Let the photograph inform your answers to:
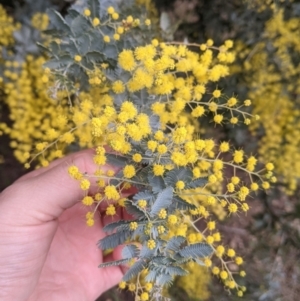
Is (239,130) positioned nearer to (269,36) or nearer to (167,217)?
(269,36)

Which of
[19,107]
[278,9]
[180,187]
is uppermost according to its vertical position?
[278,9]

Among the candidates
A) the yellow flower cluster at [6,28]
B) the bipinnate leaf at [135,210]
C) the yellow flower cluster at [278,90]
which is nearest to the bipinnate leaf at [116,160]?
the bipinnate leaf at [135,210]

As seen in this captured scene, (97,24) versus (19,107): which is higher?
(97,24)

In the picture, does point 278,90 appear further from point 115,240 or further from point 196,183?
point 115,240

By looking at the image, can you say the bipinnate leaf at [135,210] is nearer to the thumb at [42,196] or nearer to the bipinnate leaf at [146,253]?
the bipinnate leaf at [146,253]

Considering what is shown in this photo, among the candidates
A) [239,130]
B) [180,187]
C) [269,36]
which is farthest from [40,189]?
[269,36]

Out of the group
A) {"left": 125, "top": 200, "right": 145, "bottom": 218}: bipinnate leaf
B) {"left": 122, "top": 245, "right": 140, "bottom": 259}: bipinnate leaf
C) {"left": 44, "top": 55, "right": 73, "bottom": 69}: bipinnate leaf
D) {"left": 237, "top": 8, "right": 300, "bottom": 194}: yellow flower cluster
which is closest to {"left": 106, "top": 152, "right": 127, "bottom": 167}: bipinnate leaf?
{"left": 125, "top": 200, "right": 145, "bottom": 218}: bipinnate leaf

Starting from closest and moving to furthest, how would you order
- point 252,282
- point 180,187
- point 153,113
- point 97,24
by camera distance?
1. point 180,187
2. point 153,113
3. point 97,24
4. point 252,282
